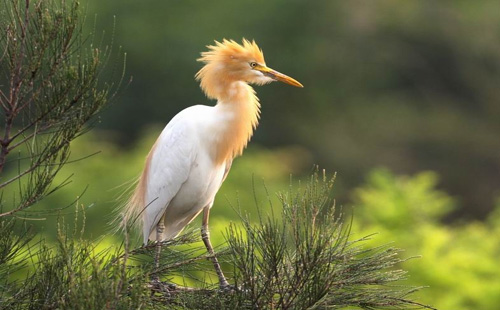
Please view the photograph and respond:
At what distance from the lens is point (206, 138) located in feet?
14.5

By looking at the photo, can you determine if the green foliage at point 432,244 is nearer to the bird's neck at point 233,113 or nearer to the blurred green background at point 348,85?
the bird's neck at point 233,113

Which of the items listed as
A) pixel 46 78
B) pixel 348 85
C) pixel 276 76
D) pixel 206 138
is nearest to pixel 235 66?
pixel 276 76

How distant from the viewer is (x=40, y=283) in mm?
3041

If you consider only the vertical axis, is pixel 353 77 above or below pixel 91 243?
above

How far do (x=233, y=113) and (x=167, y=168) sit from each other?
13.0 inches

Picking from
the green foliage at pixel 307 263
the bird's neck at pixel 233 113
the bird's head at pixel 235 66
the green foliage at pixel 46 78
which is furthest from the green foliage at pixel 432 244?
the green foliage at pixel 46 78

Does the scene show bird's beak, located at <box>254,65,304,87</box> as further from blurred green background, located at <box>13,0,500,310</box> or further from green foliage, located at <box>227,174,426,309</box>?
blurred green background, located at <box>13,0,500,310</box>

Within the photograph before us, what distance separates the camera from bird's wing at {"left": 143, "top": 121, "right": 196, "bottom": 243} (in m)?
4.39

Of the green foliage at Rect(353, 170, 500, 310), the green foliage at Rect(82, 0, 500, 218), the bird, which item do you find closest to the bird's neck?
the bird

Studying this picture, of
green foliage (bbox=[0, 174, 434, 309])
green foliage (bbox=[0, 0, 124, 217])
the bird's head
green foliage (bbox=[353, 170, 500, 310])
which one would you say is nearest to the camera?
green foliage (bbox=[0, 174, 434, 309])

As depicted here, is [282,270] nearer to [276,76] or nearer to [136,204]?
[276,76]

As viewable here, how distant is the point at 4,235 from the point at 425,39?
21.6m

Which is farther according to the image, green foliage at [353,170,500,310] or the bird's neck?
green foliage at [353,170,500,310]

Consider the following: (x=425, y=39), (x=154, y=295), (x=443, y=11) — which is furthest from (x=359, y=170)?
(x=154, y=295)
